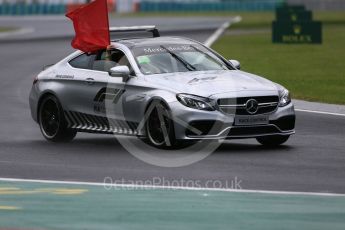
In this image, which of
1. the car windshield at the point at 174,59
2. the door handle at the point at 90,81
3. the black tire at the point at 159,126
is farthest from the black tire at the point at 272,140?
the door handle at the point at 90,81

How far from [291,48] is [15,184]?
31.1 metres

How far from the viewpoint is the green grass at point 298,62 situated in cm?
2508

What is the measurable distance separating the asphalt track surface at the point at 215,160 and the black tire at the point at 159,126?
401 mm

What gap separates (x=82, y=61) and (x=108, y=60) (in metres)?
0.53

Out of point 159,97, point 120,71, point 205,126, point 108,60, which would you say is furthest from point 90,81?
point 205,126

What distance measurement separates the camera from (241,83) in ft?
48.6

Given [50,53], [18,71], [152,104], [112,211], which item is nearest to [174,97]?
[152,104]

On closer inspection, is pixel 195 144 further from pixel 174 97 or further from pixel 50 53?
pixel 50 53

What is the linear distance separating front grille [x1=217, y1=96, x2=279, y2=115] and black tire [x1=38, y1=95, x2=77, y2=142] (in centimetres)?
274

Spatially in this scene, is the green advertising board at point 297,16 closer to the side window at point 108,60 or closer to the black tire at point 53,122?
the black tire at point 53,122

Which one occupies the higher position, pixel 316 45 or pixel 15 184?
pixel 15 184

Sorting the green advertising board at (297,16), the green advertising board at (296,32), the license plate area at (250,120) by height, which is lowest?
the green advertising board at (297,16)

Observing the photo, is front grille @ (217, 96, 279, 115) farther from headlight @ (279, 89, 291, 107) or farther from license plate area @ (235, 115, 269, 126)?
headlight @ (279, 89, 291, 107)

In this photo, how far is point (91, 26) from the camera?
16531 mm
